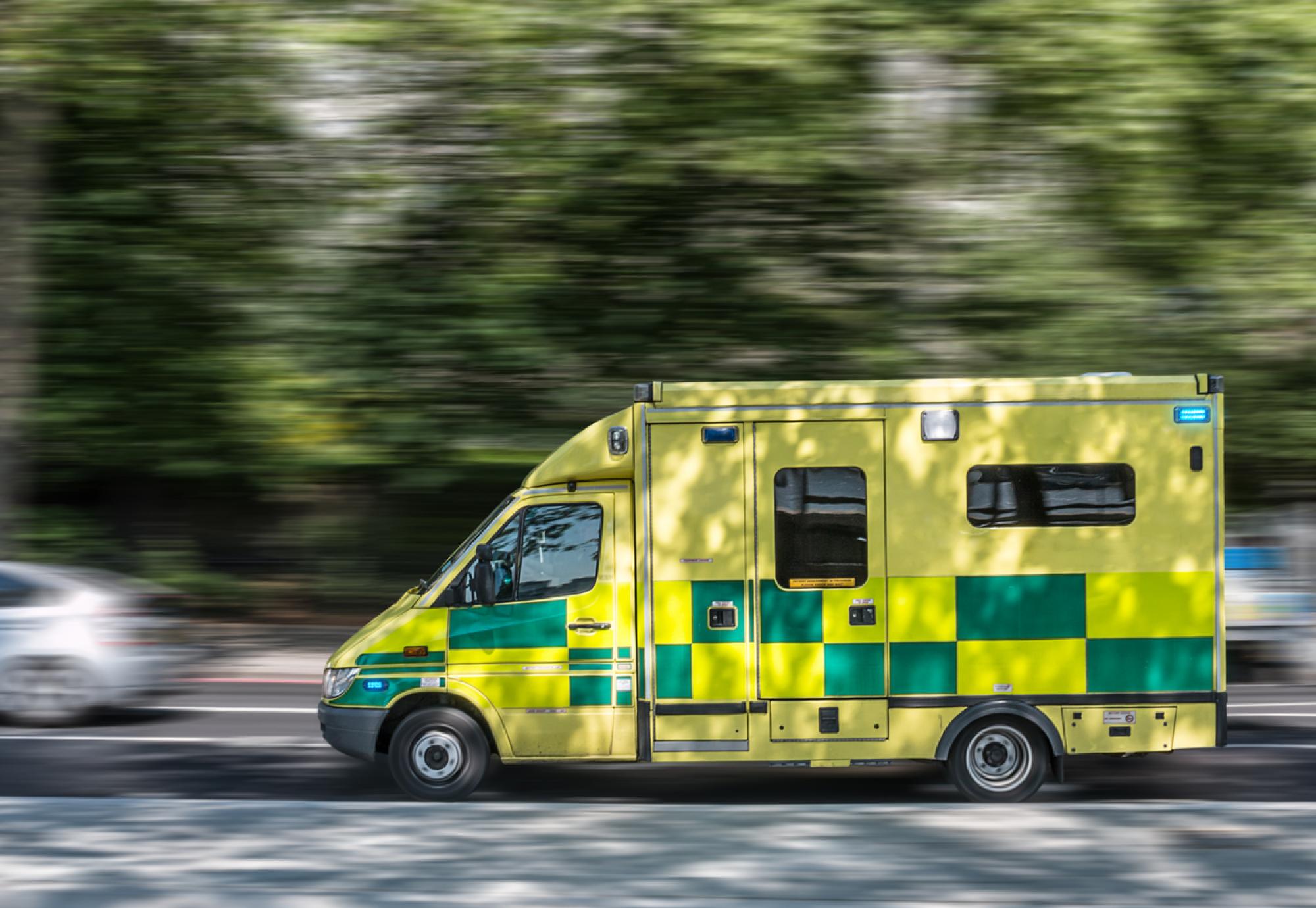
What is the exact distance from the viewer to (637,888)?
629 cm

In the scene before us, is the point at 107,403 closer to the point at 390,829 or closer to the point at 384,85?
the point at 384,85

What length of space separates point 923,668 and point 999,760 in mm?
823

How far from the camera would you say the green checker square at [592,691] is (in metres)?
8.38

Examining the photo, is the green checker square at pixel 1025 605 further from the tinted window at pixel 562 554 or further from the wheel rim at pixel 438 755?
the wheel rim at pixel 438 755

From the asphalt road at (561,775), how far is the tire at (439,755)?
16.6 inches

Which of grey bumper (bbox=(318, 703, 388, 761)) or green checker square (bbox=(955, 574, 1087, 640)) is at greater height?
green checker square (bbox=(955, 574, 1087, 640))

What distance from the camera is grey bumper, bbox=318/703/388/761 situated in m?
8.56

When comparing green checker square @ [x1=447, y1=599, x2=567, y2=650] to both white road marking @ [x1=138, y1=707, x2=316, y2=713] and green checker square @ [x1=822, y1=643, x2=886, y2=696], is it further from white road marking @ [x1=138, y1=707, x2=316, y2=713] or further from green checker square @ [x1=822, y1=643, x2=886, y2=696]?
white road marking @ [x1=138, y1=707, x2=316, y2=713]

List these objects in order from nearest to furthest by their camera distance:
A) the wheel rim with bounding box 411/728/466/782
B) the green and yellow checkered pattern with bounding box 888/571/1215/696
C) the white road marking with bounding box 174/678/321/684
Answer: the green and yellow checkered pattern with bounding box 888/571/1215/696
the wheel rim with bounding box 411/728/466/782
the white road marking with bounding box 174/678/321/684

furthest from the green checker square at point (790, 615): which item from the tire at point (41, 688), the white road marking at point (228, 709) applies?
the tire at point (41, 688)

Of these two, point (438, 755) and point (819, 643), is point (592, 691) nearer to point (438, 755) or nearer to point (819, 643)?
point (438, 755)

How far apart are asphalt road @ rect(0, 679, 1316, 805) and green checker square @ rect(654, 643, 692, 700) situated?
1.02 metres

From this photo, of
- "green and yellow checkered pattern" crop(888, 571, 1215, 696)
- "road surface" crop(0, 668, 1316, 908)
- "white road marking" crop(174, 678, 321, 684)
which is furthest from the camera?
"white road marking" crop(174, 678, 321, 684)

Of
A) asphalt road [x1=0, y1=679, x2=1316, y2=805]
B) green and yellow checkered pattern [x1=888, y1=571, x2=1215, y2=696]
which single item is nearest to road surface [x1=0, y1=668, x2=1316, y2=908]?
asphalt road [x1=0, y1=679, x2=1316, y2=805]
